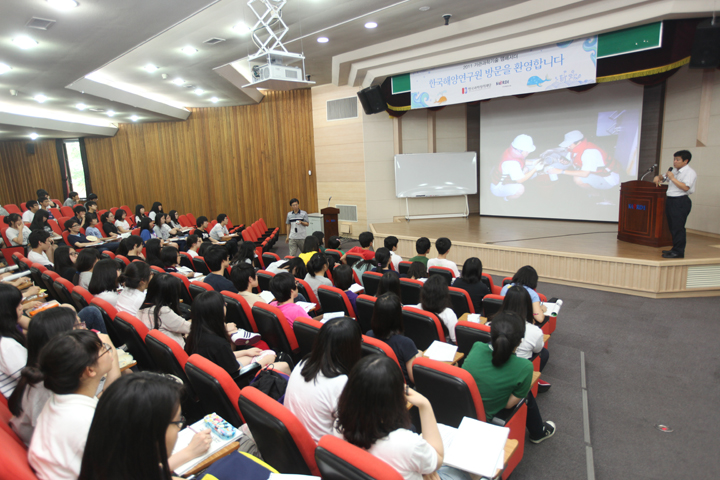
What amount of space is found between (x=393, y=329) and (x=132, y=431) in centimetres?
160

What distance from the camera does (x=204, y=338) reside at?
2.40 meters

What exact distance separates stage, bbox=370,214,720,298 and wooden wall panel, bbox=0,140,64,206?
1329 centimetres

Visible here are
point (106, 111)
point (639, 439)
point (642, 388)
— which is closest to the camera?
point (639, 439)

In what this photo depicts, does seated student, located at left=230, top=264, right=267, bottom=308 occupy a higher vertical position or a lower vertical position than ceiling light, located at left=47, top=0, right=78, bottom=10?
lower

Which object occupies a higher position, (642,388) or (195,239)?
(195,239)

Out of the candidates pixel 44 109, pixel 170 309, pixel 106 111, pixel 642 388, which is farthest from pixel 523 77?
pixel 44 109

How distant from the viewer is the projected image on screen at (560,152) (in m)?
7.32

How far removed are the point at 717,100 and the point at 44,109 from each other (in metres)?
14.5

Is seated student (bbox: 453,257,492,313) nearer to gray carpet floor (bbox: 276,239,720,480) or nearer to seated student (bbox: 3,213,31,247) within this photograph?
gray carpet floor (bbox: 276,239,720,480)

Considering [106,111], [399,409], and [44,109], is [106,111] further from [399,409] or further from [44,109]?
[399,409]

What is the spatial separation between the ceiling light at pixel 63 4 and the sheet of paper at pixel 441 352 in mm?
4869

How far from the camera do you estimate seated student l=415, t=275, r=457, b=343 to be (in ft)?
9.82

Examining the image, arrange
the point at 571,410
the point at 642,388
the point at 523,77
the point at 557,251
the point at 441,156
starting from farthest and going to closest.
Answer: the point at 441,156 < the point at 523,77 < the point at 557,251 < the point at 642,388 < the point at 571,410

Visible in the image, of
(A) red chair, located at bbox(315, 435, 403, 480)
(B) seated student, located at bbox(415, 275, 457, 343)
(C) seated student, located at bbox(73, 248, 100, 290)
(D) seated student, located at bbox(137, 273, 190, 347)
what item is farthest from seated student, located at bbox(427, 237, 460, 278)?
(C) seated student, located at bbox(73, 248, 100, 290)
